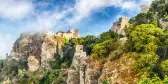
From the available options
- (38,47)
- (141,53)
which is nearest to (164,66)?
(141,53)

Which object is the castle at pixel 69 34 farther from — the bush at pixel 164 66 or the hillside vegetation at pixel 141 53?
the bush at pixel 164 66

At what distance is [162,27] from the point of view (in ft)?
153

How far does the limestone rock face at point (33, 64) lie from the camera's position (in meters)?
77.2

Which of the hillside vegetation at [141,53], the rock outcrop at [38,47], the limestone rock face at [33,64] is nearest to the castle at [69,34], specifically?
the rock outcrop at [38,47]

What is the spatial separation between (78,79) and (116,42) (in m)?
7.48

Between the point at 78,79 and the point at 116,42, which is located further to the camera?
the point at 78,79

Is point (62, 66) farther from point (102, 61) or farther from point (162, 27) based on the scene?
point (162, 27)

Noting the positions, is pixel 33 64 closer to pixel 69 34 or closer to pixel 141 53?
pixel 69 34

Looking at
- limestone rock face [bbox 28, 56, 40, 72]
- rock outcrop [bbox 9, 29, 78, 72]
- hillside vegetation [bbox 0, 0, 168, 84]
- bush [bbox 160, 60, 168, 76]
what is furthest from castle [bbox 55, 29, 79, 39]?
bush [bbox 160, 60, 168, 76]

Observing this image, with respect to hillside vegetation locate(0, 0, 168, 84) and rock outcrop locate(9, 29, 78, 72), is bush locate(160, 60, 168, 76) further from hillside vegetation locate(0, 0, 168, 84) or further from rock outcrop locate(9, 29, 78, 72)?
rock outcrop locate(9, 29, 78, 72)

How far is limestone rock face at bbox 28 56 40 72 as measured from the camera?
77219 millimetres

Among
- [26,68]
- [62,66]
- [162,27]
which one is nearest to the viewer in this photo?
[162,27]

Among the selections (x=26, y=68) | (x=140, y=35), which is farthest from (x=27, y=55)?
(x=140, y=35)

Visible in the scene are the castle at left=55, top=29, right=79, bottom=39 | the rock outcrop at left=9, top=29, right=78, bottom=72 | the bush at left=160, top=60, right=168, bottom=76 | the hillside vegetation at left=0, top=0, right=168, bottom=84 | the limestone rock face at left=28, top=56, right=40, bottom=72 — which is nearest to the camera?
the bush at left=160, top=60, right=168, bottom=76
